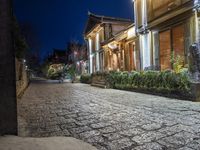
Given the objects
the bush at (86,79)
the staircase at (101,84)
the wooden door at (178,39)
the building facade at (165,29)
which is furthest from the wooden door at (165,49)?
the bush at (86,79)

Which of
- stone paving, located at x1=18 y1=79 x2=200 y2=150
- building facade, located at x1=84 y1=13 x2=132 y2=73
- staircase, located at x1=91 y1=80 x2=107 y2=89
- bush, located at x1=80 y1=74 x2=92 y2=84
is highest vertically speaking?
building facade, located at x1=84 y1=13 x2=132 y2=73

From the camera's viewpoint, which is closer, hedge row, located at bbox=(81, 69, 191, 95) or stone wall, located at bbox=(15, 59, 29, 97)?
hedge row, located at bbox=(81, 69, 191, 95)

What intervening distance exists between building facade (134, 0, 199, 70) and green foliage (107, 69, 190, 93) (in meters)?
1.41

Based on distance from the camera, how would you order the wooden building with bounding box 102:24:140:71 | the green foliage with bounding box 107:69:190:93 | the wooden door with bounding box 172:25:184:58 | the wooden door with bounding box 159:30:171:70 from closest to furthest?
the green foliage with bounding box 107:69:190:93
the wooden door with bounding box 172:25:184:58
the wooden door with bounding box 159:30:171:70
the wooden building with bounding box 102:24:140:71

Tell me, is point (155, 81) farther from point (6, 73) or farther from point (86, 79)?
point (86, 79)

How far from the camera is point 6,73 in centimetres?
413

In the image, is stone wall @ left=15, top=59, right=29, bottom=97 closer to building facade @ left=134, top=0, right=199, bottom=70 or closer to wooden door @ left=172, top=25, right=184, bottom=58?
building facade @ left=134, top=0, right=199, bottom=70

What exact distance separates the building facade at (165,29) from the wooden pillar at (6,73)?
8.28 metres

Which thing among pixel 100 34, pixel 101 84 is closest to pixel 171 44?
pixel 101 84

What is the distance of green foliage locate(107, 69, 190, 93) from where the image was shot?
8.78m

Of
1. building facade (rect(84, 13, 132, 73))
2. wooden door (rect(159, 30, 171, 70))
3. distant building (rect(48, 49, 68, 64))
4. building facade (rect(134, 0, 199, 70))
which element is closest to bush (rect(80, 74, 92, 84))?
building facade (rect(84, 13, 132, 73))

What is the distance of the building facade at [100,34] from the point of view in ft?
82.9

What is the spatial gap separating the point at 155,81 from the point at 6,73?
7.68m

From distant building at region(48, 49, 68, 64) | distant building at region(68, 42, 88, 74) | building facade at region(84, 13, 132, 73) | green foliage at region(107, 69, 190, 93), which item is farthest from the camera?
distant building at region(48, 49, 68, 64)
